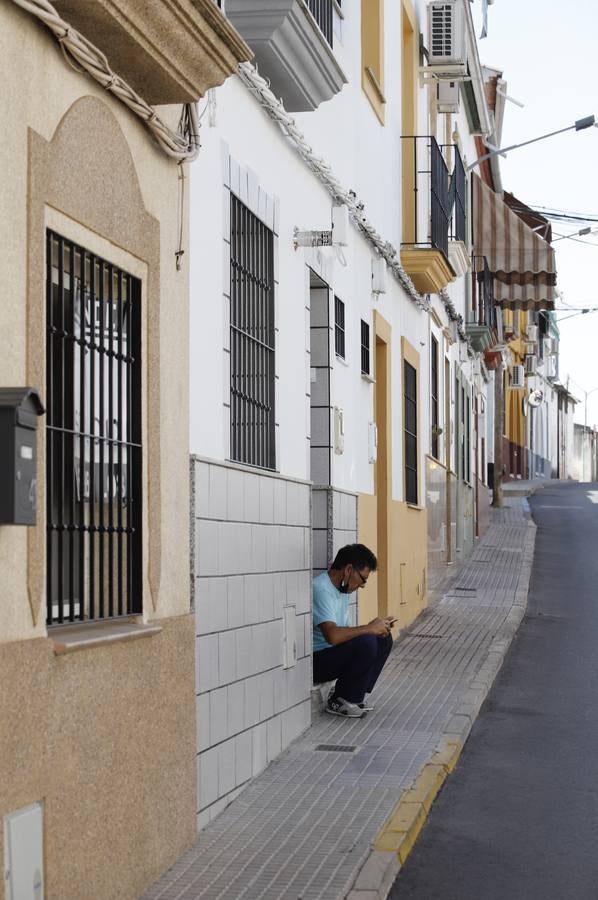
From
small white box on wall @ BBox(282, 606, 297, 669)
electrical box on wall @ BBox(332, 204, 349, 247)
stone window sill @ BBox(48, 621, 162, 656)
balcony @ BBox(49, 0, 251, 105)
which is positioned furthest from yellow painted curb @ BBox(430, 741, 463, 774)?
balcony @ BBox(49, 0, 251, 105)

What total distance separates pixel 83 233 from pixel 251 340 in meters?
2.93

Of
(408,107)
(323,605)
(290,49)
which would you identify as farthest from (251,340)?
(408,107)

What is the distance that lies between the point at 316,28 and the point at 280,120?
1.91 feet

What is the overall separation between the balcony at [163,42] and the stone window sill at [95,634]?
2116mm

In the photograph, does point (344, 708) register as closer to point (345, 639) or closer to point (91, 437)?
point (345, 639)

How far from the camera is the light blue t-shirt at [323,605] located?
32.9 feet

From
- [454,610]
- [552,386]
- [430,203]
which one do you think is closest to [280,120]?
[430,203]

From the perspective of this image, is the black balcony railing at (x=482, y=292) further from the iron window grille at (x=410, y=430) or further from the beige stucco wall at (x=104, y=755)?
the beige stucco wall at (x=104, y=755)

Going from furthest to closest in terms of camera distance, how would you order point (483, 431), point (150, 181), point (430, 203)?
point (483, 431) → point (430, 203) → point (150, 181)

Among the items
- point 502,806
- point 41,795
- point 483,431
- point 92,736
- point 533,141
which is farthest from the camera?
point 483,431

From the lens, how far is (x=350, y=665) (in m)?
10.0

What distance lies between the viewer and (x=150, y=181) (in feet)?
20.5

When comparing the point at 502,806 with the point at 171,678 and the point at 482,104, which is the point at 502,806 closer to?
the point at 171,678

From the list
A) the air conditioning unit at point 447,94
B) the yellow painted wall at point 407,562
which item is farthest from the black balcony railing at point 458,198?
the yellow painted wall at point 407,562
